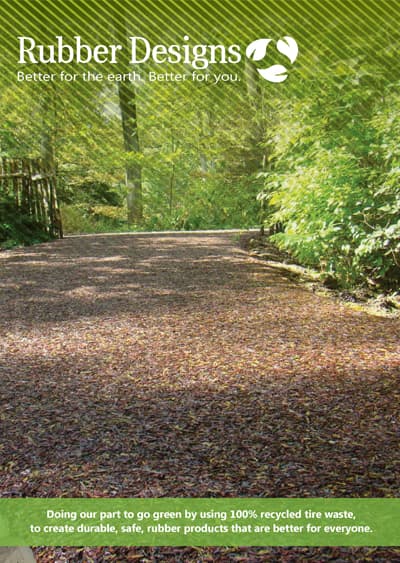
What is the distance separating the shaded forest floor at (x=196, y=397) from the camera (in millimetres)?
2070

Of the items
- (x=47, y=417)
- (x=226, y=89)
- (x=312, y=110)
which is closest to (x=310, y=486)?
(x=47, y=417)

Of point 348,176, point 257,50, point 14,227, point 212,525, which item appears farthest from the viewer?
point 14,227

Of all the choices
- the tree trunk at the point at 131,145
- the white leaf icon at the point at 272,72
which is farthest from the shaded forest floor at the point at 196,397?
the tree trunk at the point at 131,145

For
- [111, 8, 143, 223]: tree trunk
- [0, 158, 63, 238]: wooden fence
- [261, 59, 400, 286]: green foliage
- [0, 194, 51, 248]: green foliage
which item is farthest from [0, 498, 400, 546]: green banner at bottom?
[111, 8, 143, 223]: tree trunk

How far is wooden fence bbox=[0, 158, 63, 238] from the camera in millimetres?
9328

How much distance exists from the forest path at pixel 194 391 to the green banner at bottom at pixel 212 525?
33 cm

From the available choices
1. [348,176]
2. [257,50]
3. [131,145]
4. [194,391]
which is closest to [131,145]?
[131,145]

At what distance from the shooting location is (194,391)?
305 centimetres

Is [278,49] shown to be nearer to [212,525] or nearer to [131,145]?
[212,525]

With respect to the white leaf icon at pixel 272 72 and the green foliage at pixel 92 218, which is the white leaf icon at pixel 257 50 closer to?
the white leaf icon at pixel 272 72

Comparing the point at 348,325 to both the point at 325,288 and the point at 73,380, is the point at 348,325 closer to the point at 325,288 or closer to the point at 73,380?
the point at 325,288

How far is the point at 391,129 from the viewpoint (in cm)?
461

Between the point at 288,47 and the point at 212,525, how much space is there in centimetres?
305

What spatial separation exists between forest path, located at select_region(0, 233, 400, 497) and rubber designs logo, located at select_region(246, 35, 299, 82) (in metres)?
1.84
